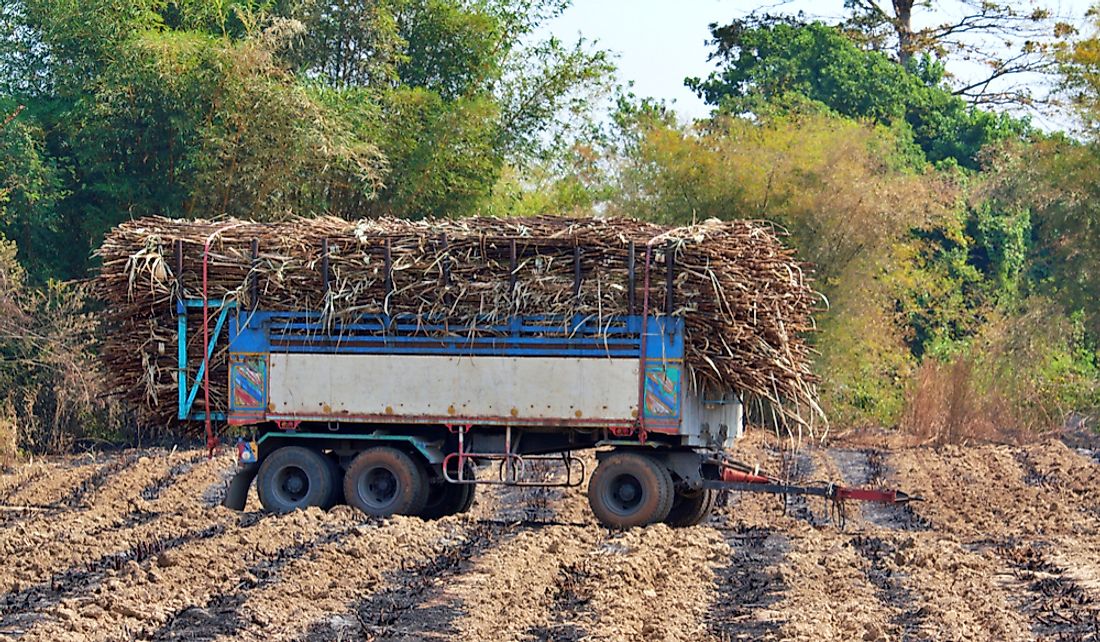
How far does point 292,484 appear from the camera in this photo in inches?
602

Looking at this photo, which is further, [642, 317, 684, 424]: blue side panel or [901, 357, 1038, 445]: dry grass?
[901, 357, 1038, 445]: dry grass

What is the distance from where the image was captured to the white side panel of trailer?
14.1m

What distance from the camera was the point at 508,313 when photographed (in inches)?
562

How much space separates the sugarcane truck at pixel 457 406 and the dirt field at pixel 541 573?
1.67 ft

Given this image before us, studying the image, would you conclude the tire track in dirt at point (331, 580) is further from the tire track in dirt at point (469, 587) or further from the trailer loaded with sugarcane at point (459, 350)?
the trailer loaded with sugarcane at point (459, 350)

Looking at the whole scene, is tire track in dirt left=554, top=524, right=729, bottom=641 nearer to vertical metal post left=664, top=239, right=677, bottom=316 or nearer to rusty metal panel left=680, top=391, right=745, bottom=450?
rusty metal panel left=680, top=391, right=745, bottom=450

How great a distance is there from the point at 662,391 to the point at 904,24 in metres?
28.1

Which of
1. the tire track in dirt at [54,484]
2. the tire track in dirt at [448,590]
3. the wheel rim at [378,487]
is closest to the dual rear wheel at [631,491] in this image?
the tire track in dirt at [448,590]

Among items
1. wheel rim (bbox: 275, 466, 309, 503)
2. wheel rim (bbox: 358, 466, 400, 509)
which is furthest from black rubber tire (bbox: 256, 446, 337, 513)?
wheel rim (bbox: 358, 466, 400, 509)

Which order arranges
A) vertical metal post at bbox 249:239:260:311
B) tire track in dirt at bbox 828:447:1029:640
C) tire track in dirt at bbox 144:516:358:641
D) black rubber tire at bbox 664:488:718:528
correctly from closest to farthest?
tire track in dirt at bbox 144:516:358:641 → tire track in dirt at bbox 828:447:1029:640 → vertical metal post at bbox 249:239:260:311 → black rubber tire at bbox 664:488:718:528

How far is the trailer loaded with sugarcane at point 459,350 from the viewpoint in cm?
1401

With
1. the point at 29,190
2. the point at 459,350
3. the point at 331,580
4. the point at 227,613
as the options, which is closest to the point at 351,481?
the point at 459,350

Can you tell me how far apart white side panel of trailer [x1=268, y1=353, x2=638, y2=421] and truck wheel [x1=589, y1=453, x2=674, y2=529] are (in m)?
0.63

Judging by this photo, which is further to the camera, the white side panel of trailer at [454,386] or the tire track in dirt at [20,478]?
the tire track in dirt at [20,478]
